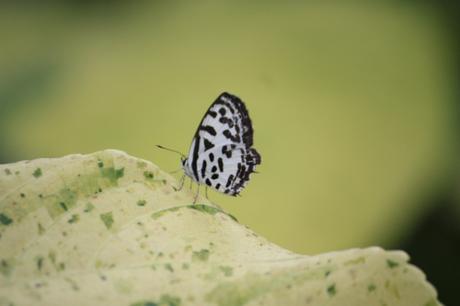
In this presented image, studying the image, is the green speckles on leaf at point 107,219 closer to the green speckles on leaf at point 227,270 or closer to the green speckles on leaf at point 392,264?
the green speckles on leaf at point 227,270

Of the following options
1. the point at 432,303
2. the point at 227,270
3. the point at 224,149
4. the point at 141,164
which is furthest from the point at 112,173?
the point at 224,149

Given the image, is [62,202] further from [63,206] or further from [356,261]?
[356,261]

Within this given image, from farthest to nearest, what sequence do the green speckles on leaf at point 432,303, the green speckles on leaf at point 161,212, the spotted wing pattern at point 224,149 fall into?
the spotted wing pattern at point 224,149
the green speckles on leaf at point 161,212
the green speckles on leaf at point 432,303

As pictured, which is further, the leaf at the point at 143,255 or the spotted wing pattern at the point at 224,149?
the spotted wing pattern at the point at 224,149

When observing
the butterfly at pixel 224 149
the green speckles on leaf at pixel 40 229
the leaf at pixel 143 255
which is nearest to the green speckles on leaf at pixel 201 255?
the leaf at pixel 143 255

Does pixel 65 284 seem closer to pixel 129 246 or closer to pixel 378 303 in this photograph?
pixel 129 246

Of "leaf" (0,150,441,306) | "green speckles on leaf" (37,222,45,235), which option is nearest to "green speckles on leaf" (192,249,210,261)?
"leaf" (0,150,441,306)

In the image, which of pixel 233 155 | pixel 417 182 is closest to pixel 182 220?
pixel 233 155

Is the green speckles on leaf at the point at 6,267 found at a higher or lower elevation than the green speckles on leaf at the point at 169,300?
lower
